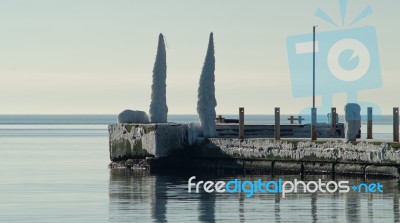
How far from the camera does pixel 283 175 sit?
5162cm

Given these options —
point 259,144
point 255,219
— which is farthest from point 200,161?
point 255,219

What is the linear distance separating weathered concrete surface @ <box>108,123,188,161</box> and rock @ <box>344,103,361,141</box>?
9.26 metres

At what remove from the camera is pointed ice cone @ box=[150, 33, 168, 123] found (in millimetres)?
60875

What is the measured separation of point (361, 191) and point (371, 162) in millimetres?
4435

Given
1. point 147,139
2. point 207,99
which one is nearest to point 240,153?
point 207,99

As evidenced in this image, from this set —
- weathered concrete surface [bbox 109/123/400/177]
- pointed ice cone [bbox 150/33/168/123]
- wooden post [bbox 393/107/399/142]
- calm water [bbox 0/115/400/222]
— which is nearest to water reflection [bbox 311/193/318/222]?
calm water [bbox 0/115/400/222]

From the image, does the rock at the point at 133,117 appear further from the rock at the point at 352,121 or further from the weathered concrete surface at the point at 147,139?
the rock at the point at 352,121

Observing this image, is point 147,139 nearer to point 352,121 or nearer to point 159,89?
point 159,89

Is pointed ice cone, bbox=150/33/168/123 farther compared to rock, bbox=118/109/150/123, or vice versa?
pointed ice cone, bbox=150/33/168/123

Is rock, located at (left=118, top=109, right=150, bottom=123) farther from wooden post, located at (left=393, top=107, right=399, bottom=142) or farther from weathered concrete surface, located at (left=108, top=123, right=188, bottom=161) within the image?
wooden post, located at (left=393, top=107, right=399, bottom=142)

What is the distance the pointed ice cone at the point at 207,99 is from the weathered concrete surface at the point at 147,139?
1059 mm

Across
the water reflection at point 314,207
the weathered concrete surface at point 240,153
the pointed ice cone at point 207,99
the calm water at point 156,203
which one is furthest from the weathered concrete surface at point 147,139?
the water reflection at point 314,207

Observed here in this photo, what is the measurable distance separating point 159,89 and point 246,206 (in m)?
23.1

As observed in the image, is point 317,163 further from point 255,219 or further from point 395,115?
point 255,219
